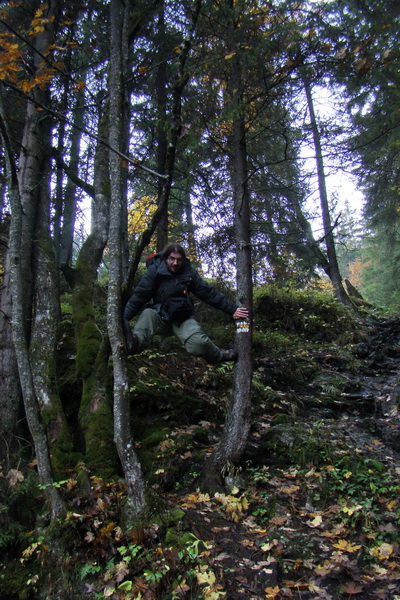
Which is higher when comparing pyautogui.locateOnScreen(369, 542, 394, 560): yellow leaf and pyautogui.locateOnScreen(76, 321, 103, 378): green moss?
pyautogui.locateOnScreen(76, 321, 103, 378): green moss

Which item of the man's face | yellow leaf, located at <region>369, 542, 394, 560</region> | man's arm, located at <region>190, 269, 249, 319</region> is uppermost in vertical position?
the man's face

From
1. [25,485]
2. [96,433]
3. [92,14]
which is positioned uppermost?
[92,14]

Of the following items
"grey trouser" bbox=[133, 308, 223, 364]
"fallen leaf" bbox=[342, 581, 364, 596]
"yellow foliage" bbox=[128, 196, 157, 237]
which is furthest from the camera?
"yellow foliage" bbox=[128, 196, 157, 237]

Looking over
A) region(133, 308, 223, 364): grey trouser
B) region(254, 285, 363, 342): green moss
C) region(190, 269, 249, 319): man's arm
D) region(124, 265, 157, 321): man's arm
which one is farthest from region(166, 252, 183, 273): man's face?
region(254, 285, 363, 342): green moss

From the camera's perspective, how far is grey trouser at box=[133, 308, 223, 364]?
15.6ft

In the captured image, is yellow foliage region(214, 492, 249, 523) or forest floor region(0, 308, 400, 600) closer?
forest floor region(0, 308, 400, 600)

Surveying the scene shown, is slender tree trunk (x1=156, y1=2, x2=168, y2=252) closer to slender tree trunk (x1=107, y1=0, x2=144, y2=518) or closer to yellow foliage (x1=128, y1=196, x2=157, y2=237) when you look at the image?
yellow foliage (x1=128, y1=196, x2=157, y2=237)

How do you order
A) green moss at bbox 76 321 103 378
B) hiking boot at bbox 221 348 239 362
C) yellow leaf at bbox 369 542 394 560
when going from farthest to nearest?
green moss at bbox 76 321 103 378, hiking boot at bbox 221 348 239 362, yellow leaf at bbox 369 542 394 560

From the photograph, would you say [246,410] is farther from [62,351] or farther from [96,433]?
[62,351]

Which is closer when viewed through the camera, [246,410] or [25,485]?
[25,485]

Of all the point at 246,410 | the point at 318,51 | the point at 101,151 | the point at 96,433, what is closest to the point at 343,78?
the point at 318,51

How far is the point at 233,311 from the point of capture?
195 inches

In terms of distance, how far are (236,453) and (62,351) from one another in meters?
4.19

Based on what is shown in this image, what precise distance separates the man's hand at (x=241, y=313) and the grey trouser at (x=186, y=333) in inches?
20.8
